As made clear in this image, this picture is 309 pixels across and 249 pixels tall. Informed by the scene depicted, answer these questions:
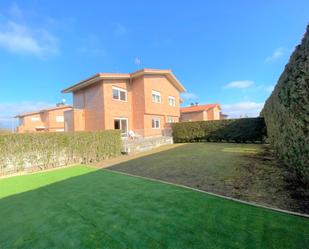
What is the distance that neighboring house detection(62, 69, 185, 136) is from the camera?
18703 mm

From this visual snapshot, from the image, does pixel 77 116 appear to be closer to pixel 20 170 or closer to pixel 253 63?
pixel 20 170

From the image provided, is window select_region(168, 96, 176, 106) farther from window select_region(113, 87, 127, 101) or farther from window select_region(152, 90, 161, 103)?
window select_region(113, 87, 127, 101)

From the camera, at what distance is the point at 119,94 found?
65.8 feet

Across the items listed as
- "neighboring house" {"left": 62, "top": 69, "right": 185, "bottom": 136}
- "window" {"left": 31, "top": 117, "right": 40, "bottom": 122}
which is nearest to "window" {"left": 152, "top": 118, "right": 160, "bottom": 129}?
"neighboring house" {"left": 62, "top": 69, "right": 185, "bottom": 136}

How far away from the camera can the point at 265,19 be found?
41.4 feet

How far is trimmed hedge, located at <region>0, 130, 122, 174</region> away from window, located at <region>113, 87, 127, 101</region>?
7.44 m

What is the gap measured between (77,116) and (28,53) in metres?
9.19

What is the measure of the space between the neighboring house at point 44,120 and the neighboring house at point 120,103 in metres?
15.5

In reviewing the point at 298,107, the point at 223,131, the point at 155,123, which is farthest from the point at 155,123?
the point at 298,107

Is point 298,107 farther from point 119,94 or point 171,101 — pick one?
point 171,101

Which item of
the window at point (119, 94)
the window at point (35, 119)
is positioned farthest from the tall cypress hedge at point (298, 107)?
the window at point (35, 119)

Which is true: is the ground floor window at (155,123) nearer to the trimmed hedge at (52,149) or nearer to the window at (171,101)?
the window at (171,101)

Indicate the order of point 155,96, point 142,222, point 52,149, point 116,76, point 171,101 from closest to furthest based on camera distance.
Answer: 1. point 142,222
2. point 52,149
3. point 116,76
4. point 155,96
5. point 171,101

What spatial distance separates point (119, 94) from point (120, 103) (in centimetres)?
106
